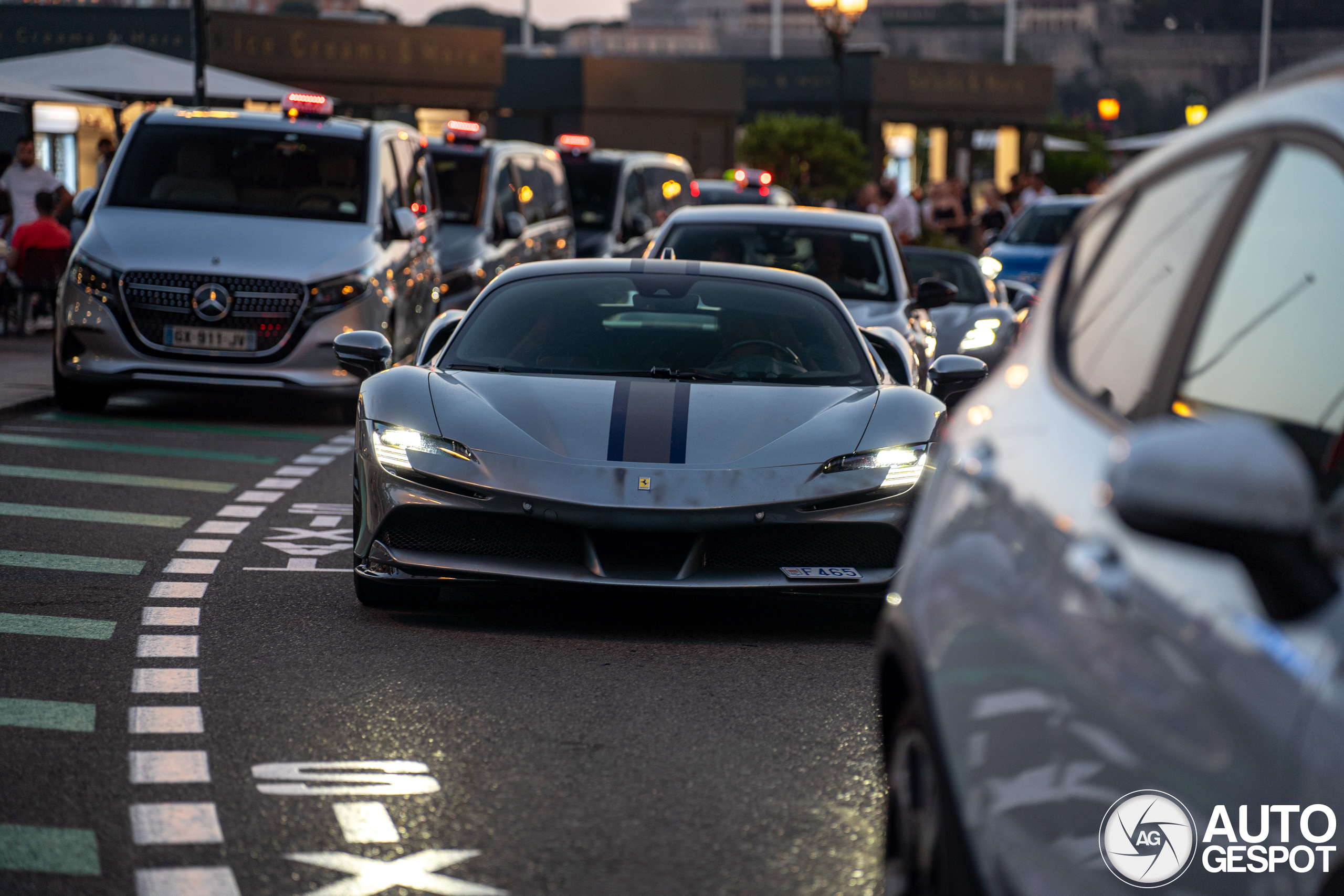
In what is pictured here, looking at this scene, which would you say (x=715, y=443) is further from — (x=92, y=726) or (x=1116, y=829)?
(x=1116, y=829)

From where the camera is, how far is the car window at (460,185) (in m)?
20.3

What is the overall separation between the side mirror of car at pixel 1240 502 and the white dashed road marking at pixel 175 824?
114 inches

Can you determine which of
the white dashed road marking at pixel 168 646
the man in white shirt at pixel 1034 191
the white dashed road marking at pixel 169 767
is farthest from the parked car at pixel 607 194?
the white dashed road marking at pixel 169 767

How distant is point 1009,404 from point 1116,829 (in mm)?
947

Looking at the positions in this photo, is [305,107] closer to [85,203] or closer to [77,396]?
[85,203]

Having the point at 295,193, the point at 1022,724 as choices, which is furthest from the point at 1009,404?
the point at 295,193

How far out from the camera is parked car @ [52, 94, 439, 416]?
13.3m

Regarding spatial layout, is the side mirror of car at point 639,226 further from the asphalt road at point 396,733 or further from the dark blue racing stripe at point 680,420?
the dark blue racing stripe at point 680,420

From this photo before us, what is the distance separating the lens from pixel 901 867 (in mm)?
3449

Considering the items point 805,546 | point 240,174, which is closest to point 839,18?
point 240,174

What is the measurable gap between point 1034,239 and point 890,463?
1900 centimetres

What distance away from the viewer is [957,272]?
16906 mm

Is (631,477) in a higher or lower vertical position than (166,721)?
higher

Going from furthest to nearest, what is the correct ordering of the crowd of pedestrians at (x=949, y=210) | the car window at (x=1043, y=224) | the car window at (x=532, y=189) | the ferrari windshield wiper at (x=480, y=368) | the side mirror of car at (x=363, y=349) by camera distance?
the crowd of pedestrians at (x=949, y=210), the car window at (x=1043, y=224), the car window at (x=532, y=189), the side mirror of car at (x=363, y=349), the ferrari windshield wiper at (x=480, y=368)
